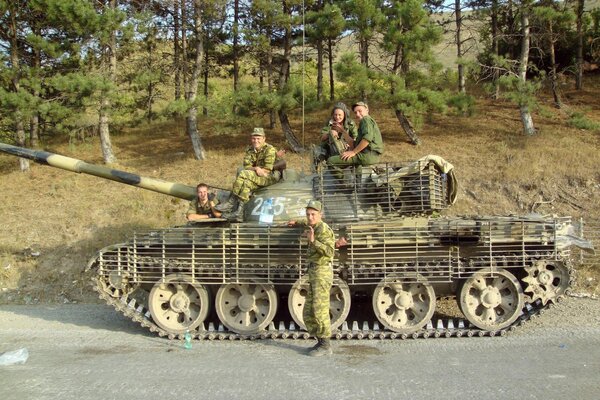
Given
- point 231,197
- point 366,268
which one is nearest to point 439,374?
point 366,268

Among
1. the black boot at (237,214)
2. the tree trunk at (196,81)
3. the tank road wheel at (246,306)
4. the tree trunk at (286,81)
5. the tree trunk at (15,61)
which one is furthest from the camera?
the tree trunk at (286,81)

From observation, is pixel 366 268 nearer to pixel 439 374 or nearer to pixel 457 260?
pixel 457 260

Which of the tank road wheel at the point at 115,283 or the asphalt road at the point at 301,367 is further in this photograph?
the tank road wheel at the point at 115,283

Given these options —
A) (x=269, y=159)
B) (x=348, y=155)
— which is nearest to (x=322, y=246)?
(x=348, y=155)

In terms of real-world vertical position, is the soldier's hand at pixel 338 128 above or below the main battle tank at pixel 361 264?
above

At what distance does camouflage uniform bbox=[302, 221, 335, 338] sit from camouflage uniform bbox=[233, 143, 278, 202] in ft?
6.17

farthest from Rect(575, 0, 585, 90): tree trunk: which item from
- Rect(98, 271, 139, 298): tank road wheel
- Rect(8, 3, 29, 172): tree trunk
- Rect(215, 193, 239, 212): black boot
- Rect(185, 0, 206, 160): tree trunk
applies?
Rect(98, 271, 139, 298): tank road wheel

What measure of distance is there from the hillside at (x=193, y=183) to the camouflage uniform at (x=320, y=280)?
6.45m

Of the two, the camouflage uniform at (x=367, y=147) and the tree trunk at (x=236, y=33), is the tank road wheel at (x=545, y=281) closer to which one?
the camouflage uniform at (x=367, y=147)

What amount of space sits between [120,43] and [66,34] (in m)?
1.64

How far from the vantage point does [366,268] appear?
8.47 metres

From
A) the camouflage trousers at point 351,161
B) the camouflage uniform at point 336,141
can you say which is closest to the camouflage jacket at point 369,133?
the camouflage trousers at point 351,161

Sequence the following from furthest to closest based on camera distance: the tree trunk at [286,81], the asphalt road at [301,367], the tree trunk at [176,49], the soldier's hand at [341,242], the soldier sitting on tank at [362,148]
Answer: the tree trunk at [176,49] → the tree trunk at [286,81] → the soldier sitting on tank at [362,148] → the soldier's hand at [341,242] → the asphalt road at [301,367]

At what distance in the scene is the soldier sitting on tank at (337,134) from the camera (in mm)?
9320
